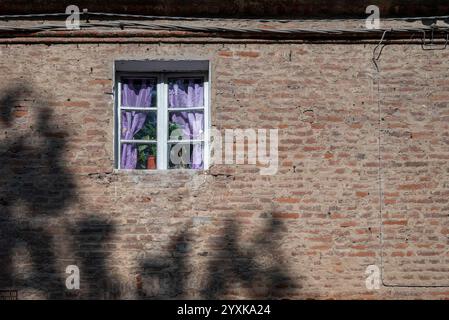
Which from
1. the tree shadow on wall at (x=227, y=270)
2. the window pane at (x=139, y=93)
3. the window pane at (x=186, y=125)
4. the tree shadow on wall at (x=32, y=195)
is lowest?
the tree shadow on wall at (x=227, y=270)

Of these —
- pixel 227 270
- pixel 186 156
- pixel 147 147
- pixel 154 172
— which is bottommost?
pixel 227 270

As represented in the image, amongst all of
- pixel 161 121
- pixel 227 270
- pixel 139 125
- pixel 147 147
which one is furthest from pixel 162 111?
pixel 227 270

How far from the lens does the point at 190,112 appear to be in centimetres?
732

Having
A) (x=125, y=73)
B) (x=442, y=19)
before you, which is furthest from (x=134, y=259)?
(x=442, y=19)

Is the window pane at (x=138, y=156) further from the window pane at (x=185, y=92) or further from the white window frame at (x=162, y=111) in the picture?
the window pane at (x=185, y=92)

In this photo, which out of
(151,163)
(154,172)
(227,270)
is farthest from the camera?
(151,163)

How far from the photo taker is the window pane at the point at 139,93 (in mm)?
7328

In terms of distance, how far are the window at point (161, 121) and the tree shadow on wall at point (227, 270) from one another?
2.91ft

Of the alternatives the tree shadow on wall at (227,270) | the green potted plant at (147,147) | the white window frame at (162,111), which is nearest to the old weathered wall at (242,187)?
the tree shadow on wall at (227,270)

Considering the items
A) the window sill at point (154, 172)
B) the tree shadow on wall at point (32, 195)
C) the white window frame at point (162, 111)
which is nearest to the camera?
the tree shadow on wall at point (32, 195)

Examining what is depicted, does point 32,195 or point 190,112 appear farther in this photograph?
point 190,112

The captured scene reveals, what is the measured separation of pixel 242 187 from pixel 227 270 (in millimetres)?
881

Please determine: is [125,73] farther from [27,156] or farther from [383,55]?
[383,55]

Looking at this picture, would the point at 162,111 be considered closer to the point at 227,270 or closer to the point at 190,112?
the point at 190,112
